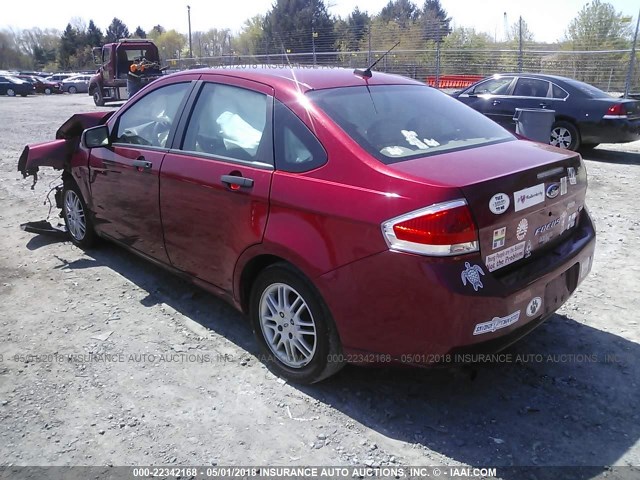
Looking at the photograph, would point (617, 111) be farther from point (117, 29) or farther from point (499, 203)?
point (117, 29)

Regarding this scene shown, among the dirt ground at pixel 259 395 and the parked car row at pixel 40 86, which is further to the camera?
the parked car row at pixel 40 86

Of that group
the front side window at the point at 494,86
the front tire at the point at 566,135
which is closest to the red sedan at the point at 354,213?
the front tire at the point at 566,135

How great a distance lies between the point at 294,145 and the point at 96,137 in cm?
218

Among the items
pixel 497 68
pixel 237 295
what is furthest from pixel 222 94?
pixel 497 68

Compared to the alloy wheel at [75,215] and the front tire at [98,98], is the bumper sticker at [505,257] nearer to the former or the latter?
the alloy wheel at [75,215]

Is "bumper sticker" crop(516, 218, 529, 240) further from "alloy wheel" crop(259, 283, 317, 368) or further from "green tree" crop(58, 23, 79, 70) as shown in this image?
"green tree" crop(58, 23, 79, 70)

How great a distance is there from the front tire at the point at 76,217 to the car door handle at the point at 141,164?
1279 millimetres

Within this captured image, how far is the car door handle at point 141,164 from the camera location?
395cm

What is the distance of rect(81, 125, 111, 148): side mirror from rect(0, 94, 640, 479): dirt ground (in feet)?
3.91

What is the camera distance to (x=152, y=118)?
4168mm

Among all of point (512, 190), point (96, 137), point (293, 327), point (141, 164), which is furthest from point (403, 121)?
point (96, 137)

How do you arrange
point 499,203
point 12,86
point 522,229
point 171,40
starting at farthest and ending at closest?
point 171,40
point 12,86
point 522,229
point 499,203

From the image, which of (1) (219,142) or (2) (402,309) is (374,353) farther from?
(1) (219,142)

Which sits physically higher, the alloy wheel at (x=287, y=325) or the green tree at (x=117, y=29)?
the green tree at (x=117, y=29)
